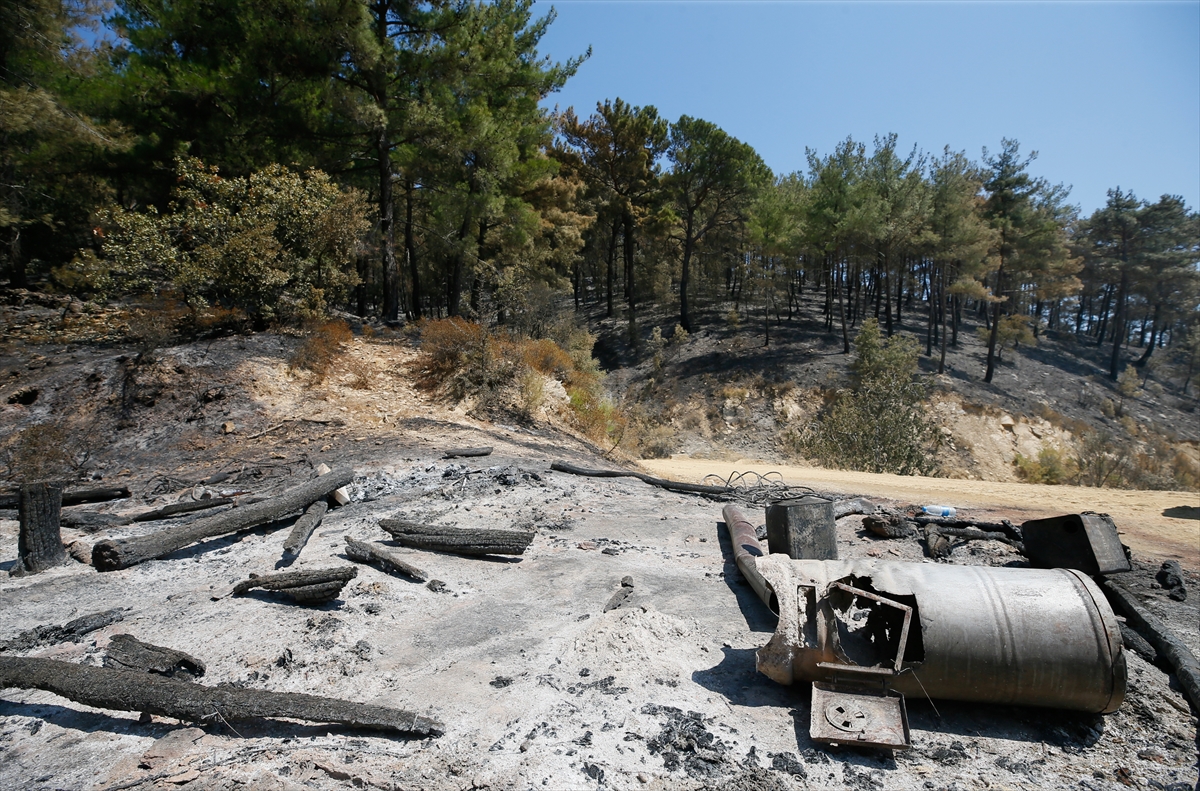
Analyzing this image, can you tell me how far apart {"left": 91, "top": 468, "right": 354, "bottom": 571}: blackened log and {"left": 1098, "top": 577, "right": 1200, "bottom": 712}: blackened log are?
764 centimetres

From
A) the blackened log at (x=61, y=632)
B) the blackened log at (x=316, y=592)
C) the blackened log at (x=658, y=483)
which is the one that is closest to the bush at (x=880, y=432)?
the blackened log at (x=658, y=483)

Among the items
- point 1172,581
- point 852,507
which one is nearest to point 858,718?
point 1172,581

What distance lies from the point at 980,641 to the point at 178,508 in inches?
299

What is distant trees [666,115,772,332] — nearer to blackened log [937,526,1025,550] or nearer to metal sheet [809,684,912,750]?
blackened log [937,526,1025,550]

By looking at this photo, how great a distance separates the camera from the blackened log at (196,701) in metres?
3.09

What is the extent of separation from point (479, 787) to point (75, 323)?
14.2m

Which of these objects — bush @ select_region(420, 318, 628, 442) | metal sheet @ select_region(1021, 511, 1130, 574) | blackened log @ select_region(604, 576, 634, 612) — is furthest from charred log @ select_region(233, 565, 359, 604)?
bush @ select_region(420, 318, 628, 442)

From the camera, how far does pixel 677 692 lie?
3.63 metres

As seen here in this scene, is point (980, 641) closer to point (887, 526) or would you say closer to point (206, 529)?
point (887, 526)

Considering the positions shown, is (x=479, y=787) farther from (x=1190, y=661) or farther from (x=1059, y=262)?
(x=1059, y=262)

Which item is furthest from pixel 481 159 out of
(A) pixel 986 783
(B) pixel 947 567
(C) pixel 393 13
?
(A) pixel 986 783

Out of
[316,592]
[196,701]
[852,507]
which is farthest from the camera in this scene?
[852,507]

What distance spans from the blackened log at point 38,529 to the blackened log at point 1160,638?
881 centimetres

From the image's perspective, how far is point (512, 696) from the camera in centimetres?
353
